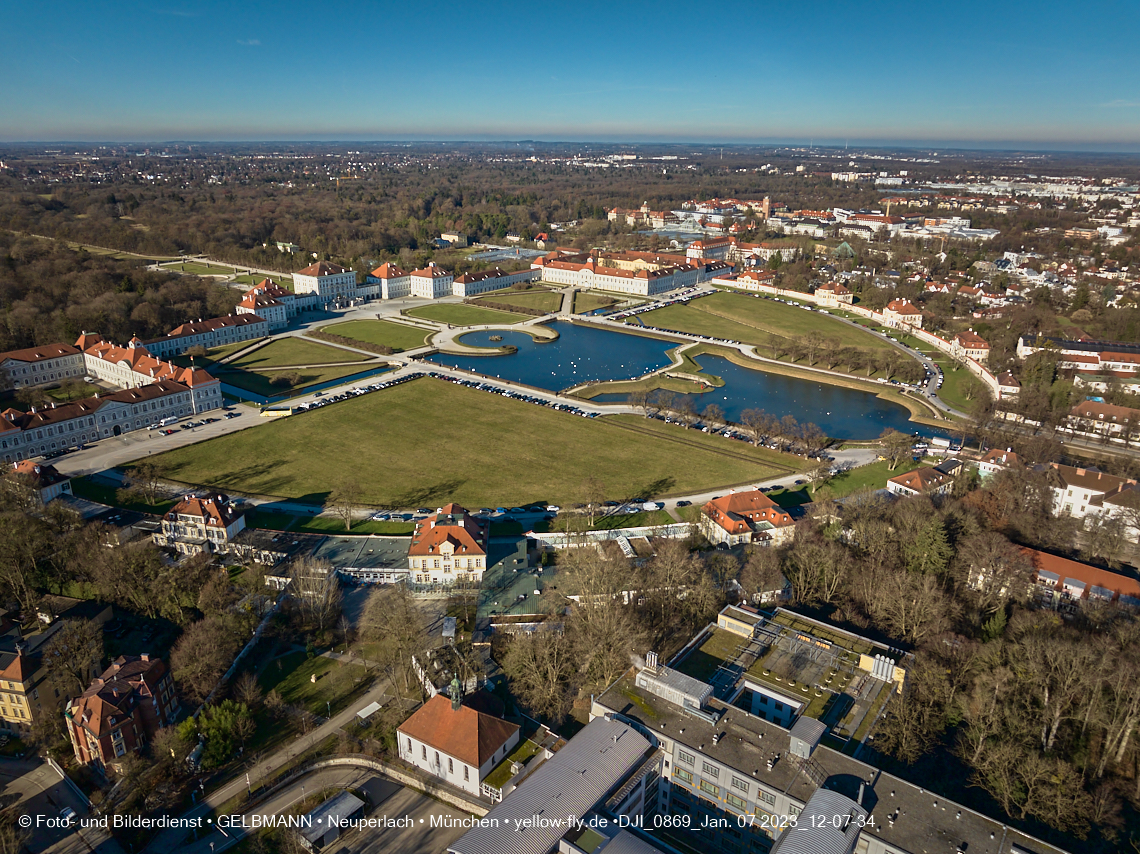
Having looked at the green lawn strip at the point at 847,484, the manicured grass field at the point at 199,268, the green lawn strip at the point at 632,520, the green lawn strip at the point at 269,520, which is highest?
the manicured grass field at the point at 199,268

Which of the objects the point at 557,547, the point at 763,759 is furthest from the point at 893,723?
the point at 557,547

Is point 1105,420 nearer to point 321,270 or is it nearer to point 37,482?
point 37,482

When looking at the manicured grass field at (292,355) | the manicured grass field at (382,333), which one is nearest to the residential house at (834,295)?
the manicured grass field at (382,333)

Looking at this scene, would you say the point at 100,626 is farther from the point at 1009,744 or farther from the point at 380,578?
the point at 1009,744

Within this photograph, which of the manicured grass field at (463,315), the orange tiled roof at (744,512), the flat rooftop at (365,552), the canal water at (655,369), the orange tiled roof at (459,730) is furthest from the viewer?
the manicured grass field at (463,315)

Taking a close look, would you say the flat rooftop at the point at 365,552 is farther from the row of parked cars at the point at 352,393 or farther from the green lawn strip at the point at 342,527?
the row of parked cars at the point at 352,393

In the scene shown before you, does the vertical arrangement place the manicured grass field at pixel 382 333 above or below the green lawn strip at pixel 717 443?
above
